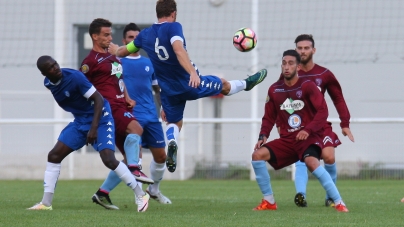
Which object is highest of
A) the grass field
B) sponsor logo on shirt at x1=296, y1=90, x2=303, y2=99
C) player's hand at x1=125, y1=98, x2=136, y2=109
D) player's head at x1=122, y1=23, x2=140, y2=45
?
player's head at x1=122, y1=23, x2=140, y2=45

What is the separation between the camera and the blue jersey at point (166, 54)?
359 inches

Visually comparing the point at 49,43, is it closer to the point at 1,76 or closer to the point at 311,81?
the point at 1,76

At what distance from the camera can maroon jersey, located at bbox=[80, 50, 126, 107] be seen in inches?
394

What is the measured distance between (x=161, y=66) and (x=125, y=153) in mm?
1431

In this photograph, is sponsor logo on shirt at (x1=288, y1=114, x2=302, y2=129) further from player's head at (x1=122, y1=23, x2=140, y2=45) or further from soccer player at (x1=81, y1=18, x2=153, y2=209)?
player's head at (x1=122, y1=23, x2=140, y2=45)

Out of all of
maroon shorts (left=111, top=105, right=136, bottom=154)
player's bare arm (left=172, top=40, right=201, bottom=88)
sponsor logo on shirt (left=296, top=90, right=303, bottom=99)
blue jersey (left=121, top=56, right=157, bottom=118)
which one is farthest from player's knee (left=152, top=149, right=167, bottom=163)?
player's bare arm (left=172, top=40, right=201, bottom=88)

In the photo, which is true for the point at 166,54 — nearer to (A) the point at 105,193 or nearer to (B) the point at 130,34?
(B) the point at 130,34

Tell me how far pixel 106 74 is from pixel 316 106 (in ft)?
8.64

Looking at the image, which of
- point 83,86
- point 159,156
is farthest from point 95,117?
point 159,156

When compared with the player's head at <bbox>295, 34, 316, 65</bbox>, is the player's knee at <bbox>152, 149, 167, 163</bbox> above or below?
below

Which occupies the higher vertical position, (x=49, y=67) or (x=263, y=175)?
(x=49, y=67)

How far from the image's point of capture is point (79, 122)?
927 cm

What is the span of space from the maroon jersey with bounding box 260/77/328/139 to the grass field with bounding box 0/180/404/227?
0.97 m

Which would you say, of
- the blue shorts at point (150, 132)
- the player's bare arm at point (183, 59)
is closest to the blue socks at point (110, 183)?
the blue shorts at point (150, 132)
